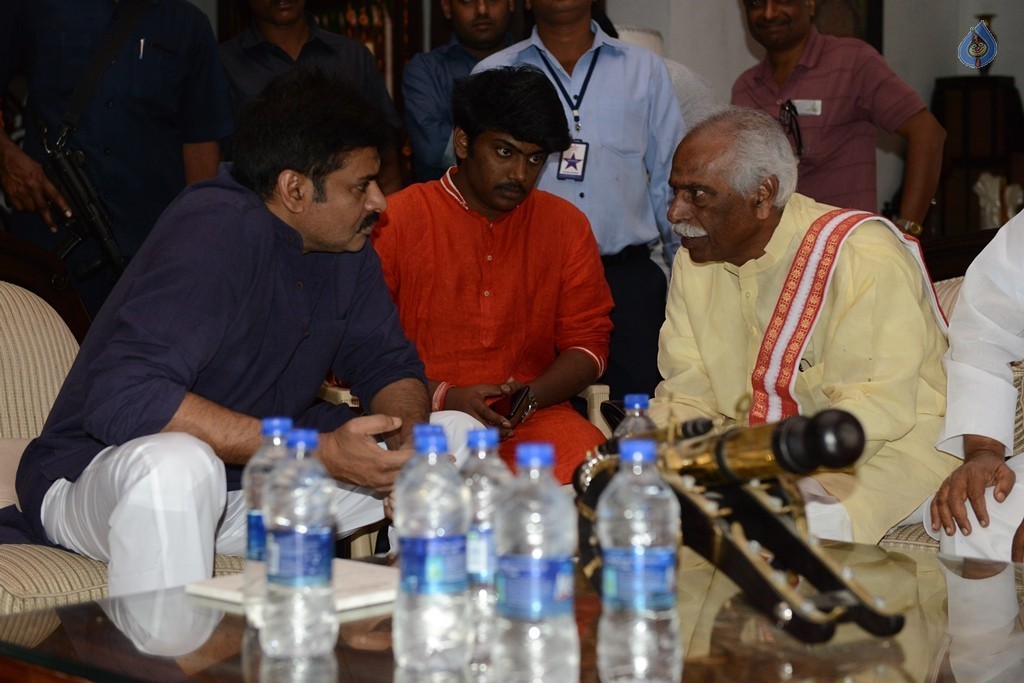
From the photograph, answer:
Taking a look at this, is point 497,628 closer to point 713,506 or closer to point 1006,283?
point 713,506

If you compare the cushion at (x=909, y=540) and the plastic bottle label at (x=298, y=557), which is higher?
the plastic bottle label at (x=298, y=557)

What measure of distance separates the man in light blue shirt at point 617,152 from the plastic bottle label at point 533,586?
290 centimetres

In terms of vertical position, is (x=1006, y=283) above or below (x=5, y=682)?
above

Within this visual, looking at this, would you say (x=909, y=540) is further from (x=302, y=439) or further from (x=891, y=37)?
(x=891, y=37)

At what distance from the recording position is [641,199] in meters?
4.59

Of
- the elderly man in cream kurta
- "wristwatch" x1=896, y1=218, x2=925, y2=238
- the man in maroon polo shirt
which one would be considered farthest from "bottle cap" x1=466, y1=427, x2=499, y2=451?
the man in maroon polo shirt

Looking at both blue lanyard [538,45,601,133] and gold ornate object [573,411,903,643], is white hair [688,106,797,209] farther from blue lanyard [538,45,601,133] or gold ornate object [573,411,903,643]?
gold ornate object [573,411,903,643]

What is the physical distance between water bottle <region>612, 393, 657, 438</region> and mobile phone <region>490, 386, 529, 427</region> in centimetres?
145

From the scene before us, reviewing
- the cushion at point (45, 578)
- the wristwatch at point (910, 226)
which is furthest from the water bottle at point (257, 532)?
the wristwatch at point (910, 226)

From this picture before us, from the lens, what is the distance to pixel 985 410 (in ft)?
9.74

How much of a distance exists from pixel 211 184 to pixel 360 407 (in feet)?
2.88

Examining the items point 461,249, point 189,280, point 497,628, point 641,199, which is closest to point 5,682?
point 497,628

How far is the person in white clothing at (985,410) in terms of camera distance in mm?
2830

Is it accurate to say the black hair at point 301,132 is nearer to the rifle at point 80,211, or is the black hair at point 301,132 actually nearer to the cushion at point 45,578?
the cushion at point 45,578
